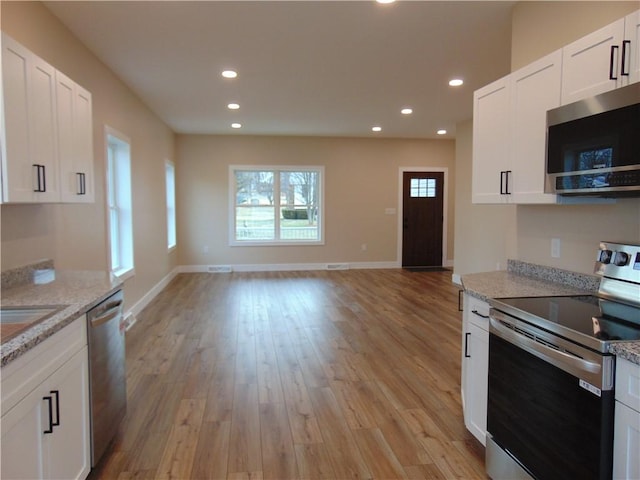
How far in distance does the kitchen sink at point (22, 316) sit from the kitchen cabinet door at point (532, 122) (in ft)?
7.99

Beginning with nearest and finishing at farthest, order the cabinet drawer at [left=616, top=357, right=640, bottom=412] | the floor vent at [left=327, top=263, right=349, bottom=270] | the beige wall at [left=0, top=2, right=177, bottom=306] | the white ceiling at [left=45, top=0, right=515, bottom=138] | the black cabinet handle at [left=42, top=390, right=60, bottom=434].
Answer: the cabinet drawer at [left=616, top=357, right=640, bottom=412], the black cabinet handle at [left=42, top=390, right=60, bottom=434], the beige wall at [left=0, top=2, right=177, bottom=306], the white ceiling at [left=45, top=0, right=515, bottom=138], the floor vent at [left=327, top=263, right=349, bottom=270]

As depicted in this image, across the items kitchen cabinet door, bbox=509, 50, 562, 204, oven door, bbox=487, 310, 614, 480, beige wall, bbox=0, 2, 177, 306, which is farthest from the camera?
beige wall, bbox=0, 2, 177, 306

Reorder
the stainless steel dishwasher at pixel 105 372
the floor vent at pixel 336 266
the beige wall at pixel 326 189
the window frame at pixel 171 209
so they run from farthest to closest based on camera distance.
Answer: the floor vent at pixel 336 266
the beige wall at pixel 326 189
the window frame at pixel 171 209
the stainless steel dishwasher at pixel 105 372

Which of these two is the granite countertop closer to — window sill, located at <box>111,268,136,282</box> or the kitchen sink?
the kitchen sink

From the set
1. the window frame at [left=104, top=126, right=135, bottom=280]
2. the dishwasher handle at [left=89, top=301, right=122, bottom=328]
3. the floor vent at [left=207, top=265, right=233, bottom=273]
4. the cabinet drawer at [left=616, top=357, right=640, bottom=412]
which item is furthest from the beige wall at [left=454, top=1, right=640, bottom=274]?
the floor vent at [left=207, top=265, right=233, bottom=273]

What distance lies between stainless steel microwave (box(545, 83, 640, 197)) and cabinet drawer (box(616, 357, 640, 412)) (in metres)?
0.71

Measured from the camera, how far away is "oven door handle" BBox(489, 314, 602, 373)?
1505 millimetres

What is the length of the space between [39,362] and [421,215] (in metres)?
8.24

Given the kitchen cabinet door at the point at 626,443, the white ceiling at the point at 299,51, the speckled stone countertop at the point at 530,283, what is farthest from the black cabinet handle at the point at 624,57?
the white ceiling at the point at 299,51

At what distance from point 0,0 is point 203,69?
206cm

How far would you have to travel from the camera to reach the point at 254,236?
8.79 metres

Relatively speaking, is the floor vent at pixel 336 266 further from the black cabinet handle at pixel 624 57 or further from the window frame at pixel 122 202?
the black cabinet handle at pixel 624 57

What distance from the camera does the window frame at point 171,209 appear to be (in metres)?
7.85

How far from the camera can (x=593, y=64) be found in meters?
1.94
